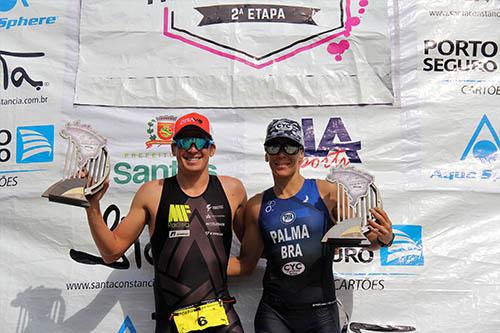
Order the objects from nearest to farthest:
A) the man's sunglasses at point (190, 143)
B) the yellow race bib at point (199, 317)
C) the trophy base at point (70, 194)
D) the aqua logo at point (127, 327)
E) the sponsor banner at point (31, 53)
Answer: the trophy base at point (70, 194) → the yellow race bib at point (199, 317) → the man's sunglasses at point (190, 143) → the aqua logo at point (127, 327) → the sponsor banner at point (31, 53)

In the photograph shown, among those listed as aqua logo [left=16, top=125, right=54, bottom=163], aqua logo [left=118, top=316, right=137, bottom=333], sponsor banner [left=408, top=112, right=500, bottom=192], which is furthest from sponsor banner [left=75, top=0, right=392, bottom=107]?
aqua logo [left=118, top=316, right=137, bottom=333]

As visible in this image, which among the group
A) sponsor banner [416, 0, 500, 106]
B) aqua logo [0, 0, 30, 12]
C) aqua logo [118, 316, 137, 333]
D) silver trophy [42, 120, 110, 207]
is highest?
aqua logo [0, 0, 30, 12]

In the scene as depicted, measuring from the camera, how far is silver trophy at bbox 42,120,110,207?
2596mm

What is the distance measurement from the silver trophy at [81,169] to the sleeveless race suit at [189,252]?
384 mm

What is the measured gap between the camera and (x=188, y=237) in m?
2.91

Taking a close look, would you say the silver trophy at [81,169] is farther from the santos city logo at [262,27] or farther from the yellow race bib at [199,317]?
the santos city logo at [262,27]

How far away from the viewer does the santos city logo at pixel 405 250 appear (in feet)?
11.4

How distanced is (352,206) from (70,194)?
1335mm

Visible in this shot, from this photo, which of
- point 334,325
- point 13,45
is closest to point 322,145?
point 334,325

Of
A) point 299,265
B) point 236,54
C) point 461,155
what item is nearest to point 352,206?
point 299,265

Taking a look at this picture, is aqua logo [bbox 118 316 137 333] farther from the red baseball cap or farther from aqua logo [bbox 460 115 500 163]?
aqua logo [bbox 460 115 500 163]

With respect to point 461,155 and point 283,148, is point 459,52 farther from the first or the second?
point 283,148

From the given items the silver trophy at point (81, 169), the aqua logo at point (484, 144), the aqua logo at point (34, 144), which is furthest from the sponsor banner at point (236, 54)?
the silver trophy at point (81, 169)

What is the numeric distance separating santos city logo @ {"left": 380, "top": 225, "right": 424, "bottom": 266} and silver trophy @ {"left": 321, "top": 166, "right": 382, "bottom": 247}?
78cm
